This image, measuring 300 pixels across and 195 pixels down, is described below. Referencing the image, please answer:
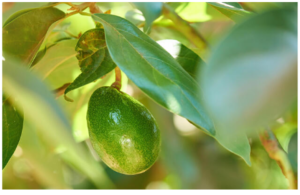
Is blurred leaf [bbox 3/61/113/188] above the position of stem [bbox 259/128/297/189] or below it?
above

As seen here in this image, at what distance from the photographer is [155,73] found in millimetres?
489

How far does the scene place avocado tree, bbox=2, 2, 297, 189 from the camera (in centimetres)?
24

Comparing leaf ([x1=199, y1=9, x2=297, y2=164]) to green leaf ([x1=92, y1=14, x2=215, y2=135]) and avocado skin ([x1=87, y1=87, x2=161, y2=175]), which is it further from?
→ avocado skin ([x1=87, y1=87, x2=161, y2=175])

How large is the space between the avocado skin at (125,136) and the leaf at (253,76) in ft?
1.27

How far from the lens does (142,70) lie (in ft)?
1.60

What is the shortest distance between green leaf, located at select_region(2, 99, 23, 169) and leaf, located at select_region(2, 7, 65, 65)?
0.10m

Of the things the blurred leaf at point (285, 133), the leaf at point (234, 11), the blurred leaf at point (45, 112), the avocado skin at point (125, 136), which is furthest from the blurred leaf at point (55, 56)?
the blurred leaf at point (285, 133)

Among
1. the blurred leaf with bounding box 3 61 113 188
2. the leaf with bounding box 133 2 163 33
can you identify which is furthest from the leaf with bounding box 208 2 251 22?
the blurred leaf with bounding box 3 61 113 188

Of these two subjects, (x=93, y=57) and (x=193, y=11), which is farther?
(x=193, y=11)

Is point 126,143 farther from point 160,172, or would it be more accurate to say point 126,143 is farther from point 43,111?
point 160,172

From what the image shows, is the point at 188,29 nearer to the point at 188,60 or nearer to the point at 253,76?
the point at 188,60

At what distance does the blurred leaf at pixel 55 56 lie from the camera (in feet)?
2.67

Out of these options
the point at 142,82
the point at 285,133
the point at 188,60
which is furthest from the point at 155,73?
the point at 285,133

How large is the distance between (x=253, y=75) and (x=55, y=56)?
657mm
